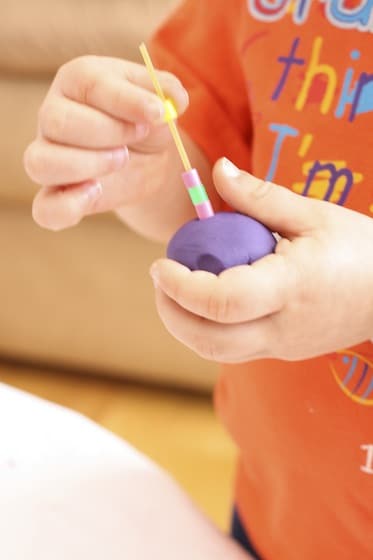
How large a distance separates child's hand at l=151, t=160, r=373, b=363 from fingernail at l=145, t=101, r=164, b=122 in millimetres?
53

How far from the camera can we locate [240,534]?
52 cm

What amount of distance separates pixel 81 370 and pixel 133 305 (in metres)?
0.17

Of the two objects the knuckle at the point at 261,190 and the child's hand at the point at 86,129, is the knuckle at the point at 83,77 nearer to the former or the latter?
the child's hand at the point at 86,129

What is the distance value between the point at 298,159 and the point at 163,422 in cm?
66

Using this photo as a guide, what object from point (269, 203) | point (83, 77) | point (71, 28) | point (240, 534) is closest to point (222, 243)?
point (269, 203)

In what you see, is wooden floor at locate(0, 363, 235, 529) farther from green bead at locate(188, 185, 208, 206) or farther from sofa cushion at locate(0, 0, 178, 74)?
green bead at locate(188, 185, 208, 206)

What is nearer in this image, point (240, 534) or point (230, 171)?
point (230, 171)

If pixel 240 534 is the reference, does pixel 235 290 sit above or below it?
above

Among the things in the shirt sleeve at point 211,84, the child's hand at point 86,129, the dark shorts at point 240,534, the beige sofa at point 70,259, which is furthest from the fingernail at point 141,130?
the beige sofa at point 70,259

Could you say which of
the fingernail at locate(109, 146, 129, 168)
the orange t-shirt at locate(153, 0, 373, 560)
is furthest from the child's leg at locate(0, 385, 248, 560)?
the fingernail at locate(109, 146, 129, 168)

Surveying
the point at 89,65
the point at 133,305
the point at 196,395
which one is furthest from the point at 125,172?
the point at 196,395

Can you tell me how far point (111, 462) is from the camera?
1.34 ft

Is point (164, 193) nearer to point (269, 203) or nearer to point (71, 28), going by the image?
point (269, 203)

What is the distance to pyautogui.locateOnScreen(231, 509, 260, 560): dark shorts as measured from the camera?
0.49m
